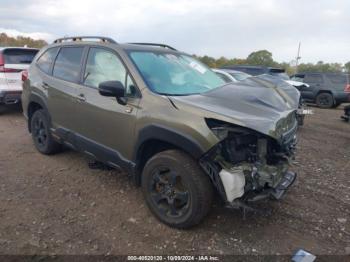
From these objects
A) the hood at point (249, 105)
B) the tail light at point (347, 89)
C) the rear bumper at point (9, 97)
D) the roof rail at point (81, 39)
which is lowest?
the rear bumper at point (9, 97)

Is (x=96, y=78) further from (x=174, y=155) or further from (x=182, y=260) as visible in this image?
(x=182, y=260)

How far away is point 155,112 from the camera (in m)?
3.32

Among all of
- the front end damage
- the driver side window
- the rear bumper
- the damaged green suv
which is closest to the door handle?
the damaged green suv

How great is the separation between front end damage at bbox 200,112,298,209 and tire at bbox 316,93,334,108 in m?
12.9

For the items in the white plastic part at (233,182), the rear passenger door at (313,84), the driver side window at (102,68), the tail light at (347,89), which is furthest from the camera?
the rear passenger door at (313,84)

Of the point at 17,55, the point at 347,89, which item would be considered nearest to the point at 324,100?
the point at 347,89

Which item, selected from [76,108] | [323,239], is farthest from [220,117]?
[76,108]

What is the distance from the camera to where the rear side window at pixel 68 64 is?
14.5ft

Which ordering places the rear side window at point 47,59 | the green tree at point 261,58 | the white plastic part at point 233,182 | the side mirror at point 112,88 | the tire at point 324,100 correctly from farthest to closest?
the green tree at point 261,58 → the tire at point 324,100 → the rear side window at point 47,59 → the side mirror at point 112,88 → the white plastic part at point 233,182

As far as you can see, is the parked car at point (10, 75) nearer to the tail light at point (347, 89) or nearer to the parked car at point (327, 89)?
the parked car at point (327, 89)

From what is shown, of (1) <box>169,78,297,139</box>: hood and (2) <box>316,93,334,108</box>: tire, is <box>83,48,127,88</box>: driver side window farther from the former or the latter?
(2) <box>316,93,334,108</box>: tire

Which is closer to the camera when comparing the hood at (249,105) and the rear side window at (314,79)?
the hood at (249,105)

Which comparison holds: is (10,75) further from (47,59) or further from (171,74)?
(171,74)

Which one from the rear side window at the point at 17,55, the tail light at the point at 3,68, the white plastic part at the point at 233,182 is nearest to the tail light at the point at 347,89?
the rear side window at the point at 17,55
